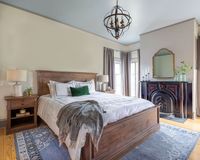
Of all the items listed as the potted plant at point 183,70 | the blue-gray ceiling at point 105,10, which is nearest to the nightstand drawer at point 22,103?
the blue-gray ceiling at point 105,10

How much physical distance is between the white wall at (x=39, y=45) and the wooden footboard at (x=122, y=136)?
2.62m

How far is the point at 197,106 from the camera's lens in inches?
161

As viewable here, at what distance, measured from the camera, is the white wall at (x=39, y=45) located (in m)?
3.12

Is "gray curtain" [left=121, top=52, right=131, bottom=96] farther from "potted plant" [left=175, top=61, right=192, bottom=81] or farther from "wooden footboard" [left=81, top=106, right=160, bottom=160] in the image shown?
"wooden footboard" [left=81, top=106, right=160, bottom=160]

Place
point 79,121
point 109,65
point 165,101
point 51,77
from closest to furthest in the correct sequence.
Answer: point 79,121, point 51,77, point 165,101, point 109,65

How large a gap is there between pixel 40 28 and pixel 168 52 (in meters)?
4.05

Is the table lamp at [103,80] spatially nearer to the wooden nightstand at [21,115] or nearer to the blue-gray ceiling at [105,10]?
the blue-gray ceiling at [105,10]

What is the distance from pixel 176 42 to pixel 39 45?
4.18m

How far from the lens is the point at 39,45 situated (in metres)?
3.65

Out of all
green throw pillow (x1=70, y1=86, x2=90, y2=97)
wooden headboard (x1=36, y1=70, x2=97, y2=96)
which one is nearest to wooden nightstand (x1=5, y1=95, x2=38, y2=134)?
wooden headboard (x1=36, y1=70, x2=97, y2=96)

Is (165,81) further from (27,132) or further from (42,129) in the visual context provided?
(27,132)

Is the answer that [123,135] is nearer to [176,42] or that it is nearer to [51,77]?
[51,77]

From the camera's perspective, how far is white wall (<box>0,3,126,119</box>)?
312 centimetres

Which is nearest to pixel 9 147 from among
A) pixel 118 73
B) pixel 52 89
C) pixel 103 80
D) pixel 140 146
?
pixel 52 89
